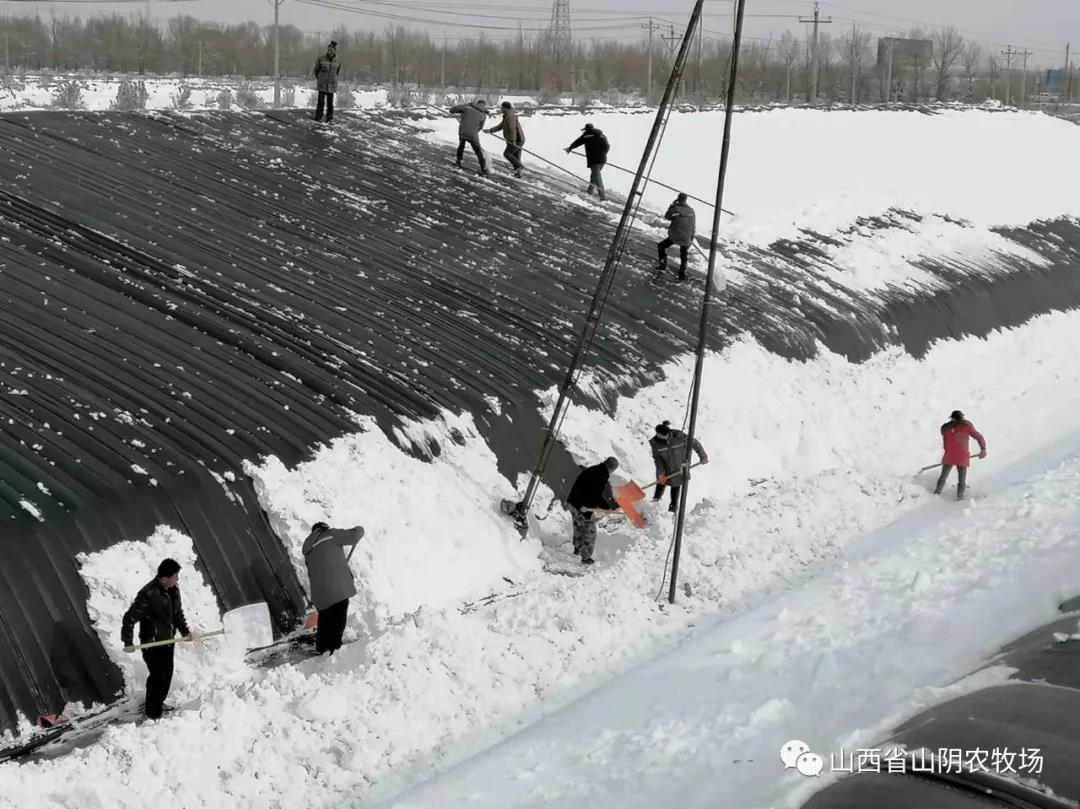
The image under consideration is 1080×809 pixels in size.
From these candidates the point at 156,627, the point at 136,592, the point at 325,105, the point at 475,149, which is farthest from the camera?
the point at 325,105

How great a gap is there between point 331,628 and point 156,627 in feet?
5.10

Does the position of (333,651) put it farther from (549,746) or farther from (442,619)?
(549,746)

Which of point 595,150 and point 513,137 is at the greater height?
point 513,137

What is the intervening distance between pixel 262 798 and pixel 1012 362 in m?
17.1

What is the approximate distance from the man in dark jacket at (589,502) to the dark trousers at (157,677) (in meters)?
4.77

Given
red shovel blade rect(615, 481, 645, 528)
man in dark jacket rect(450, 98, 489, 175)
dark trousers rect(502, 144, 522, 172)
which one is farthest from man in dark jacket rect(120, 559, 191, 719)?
dark trousers rect(502, 144, 522, 172)

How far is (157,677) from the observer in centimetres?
813

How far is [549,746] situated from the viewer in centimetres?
861

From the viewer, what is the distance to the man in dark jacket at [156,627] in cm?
814

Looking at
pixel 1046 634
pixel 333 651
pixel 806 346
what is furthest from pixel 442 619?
pixel 806 346

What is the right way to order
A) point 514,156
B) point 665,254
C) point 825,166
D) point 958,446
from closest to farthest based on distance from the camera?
point 958,446, point 665,254, point 514,156, point 825,166

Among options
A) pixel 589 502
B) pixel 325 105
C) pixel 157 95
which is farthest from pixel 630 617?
pixel 157 95

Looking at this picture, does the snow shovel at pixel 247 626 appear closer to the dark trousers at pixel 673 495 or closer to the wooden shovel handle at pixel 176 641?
the wooden shovel handle at pixel 176 641

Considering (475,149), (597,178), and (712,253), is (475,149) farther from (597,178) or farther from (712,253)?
(712,253)
